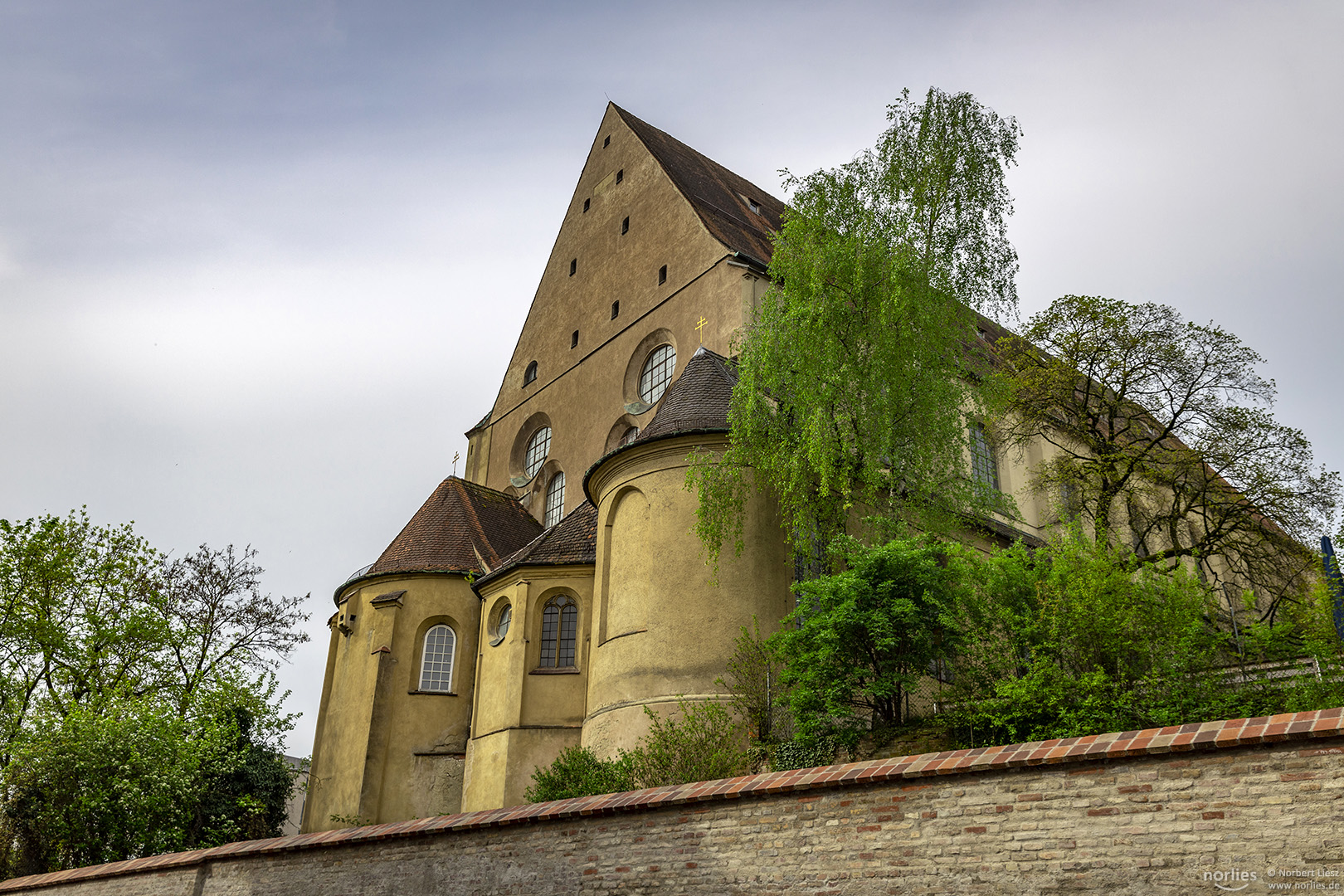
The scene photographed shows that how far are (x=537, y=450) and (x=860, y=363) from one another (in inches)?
527

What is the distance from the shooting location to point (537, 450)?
3039 cm

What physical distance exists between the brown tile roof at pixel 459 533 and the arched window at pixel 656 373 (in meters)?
4.37

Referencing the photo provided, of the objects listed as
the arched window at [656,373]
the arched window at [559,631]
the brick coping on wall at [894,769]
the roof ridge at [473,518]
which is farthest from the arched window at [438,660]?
the brick coping on wall at [894,769]

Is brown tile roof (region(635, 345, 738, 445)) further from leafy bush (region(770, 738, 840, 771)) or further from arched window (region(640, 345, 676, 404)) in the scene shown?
leafy bush (region(770, 738, 840, 771))

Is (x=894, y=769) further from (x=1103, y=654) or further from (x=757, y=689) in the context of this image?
(x=757, y=689)

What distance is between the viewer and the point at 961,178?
21.1m

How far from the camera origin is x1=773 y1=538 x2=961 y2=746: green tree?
1469 cm

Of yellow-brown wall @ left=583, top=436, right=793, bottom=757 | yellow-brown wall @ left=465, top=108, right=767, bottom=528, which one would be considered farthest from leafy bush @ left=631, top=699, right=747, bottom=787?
yellow-brown wall @ left=465, top=108, right=767, bottom=528

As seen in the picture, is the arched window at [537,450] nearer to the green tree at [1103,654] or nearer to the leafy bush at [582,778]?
the leafy bush at [582,778]

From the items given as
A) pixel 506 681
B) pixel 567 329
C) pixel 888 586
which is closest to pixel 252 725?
pixel 506 681

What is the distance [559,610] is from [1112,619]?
11.0 metres

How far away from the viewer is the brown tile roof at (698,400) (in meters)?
20.1

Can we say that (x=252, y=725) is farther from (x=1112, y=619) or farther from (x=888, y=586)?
(x=1112, y=619)

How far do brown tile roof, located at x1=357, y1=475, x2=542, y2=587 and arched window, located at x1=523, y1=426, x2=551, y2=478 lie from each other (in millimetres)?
2065
